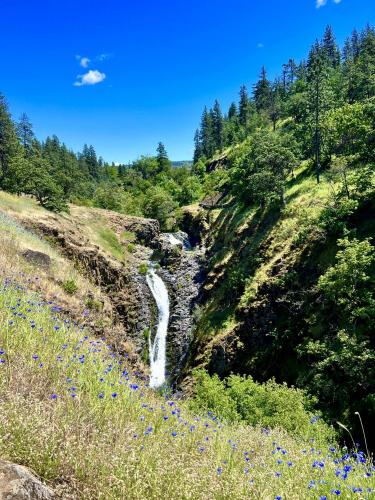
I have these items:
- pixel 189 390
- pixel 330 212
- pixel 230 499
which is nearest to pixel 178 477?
pixel 230 499

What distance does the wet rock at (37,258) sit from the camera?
15.0 metres

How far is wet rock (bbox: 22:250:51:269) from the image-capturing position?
589 inches

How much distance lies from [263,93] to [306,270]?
86.2 metres

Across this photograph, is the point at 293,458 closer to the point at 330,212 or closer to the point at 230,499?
the point at 230,499

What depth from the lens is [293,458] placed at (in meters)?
4.52

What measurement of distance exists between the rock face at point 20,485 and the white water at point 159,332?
2751 cm

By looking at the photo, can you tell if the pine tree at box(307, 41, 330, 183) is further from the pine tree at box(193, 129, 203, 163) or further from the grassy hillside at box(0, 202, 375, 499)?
the pine tree at box(193, 129, 203, 163)

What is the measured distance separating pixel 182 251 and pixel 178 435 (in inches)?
1786

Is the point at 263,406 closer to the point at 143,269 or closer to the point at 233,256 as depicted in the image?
the point at 233,256

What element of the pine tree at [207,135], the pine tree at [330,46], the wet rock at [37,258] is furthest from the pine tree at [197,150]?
the wet rock at [37,258]

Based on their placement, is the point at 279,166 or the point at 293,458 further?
the point at 279,166

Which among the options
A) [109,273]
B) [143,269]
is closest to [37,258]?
[109,273]

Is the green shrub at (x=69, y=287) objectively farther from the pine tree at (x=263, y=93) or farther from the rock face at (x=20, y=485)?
the pine tree at (x=263, y=93)

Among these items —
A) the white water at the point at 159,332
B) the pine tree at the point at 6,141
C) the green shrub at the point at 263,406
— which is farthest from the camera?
the pine tree at the point at 6,141
